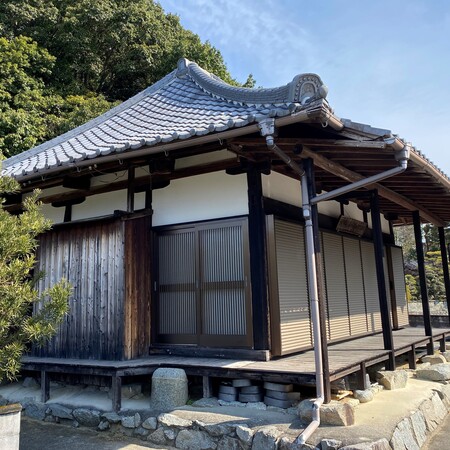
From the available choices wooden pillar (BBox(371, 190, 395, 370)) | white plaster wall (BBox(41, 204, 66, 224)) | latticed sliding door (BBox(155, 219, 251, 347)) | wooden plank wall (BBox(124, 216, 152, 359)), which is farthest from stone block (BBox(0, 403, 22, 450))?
wooden pillar (BBox(371, 190, 395, 370))

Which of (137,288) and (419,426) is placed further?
(137,288)

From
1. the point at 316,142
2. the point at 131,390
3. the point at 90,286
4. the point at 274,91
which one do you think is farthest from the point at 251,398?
the point at 274,91

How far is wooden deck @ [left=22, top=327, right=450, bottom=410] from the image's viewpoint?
462 centimetres

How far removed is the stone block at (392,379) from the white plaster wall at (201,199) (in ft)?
9.71

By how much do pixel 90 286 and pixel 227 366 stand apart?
2.36 metres

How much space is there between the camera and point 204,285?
592 centimetres

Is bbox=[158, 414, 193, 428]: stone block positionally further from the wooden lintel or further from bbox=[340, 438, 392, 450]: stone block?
the wooden lintel

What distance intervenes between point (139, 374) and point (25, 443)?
143 centimetres

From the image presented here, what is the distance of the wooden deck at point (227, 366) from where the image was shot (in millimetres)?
4617

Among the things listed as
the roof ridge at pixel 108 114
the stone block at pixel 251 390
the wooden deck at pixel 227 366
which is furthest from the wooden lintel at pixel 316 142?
the roof ridge at pixel 108 114

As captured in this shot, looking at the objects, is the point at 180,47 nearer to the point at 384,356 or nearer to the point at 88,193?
the point at 88,193

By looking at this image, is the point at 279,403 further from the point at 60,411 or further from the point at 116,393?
the point at 60,411

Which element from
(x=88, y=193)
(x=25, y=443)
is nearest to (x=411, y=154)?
(x=88, y=193)

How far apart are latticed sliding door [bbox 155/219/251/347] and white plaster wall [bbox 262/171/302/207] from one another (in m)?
0.71
